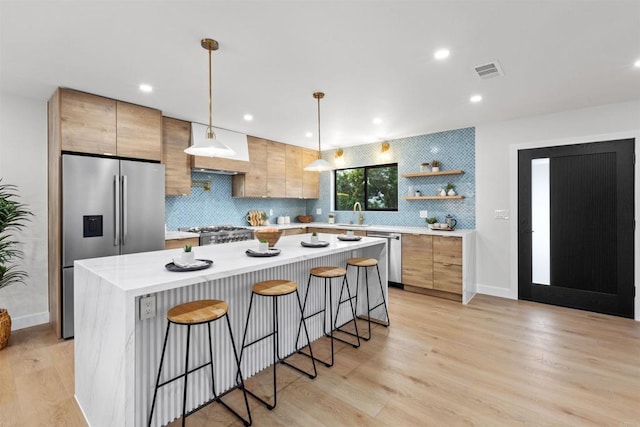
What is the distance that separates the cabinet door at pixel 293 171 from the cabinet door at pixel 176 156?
190cm

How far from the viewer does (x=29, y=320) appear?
334cm

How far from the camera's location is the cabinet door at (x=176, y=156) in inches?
159

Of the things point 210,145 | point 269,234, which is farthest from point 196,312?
point 210,145

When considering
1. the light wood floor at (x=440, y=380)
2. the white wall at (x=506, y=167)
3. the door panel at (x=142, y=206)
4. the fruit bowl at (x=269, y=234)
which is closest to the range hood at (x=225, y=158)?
the door panel at (x=142, y=206)

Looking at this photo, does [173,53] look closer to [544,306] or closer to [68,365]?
[68,365]

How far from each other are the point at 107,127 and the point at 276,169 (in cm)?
268

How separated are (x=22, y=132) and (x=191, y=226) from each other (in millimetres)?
2143

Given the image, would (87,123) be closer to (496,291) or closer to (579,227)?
(496,291)

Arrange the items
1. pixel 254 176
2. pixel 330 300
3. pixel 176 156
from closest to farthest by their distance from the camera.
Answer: pixel 330 300 → pixel 176 156 → pixel 254 176

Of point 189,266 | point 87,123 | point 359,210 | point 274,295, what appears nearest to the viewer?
point 189,266

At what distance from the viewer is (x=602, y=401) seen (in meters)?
2.07

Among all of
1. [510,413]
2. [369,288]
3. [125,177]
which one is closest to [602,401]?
[510,413]

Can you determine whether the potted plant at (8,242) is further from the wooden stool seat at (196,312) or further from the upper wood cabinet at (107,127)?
the wooden stool seat at (196,312)

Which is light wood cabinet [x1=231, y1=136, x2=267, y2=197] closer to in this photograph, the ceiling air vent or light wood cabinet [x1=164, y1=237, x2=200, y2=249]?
light wood cabinet [x1=164, y1=237, x2=200, y2=249]
